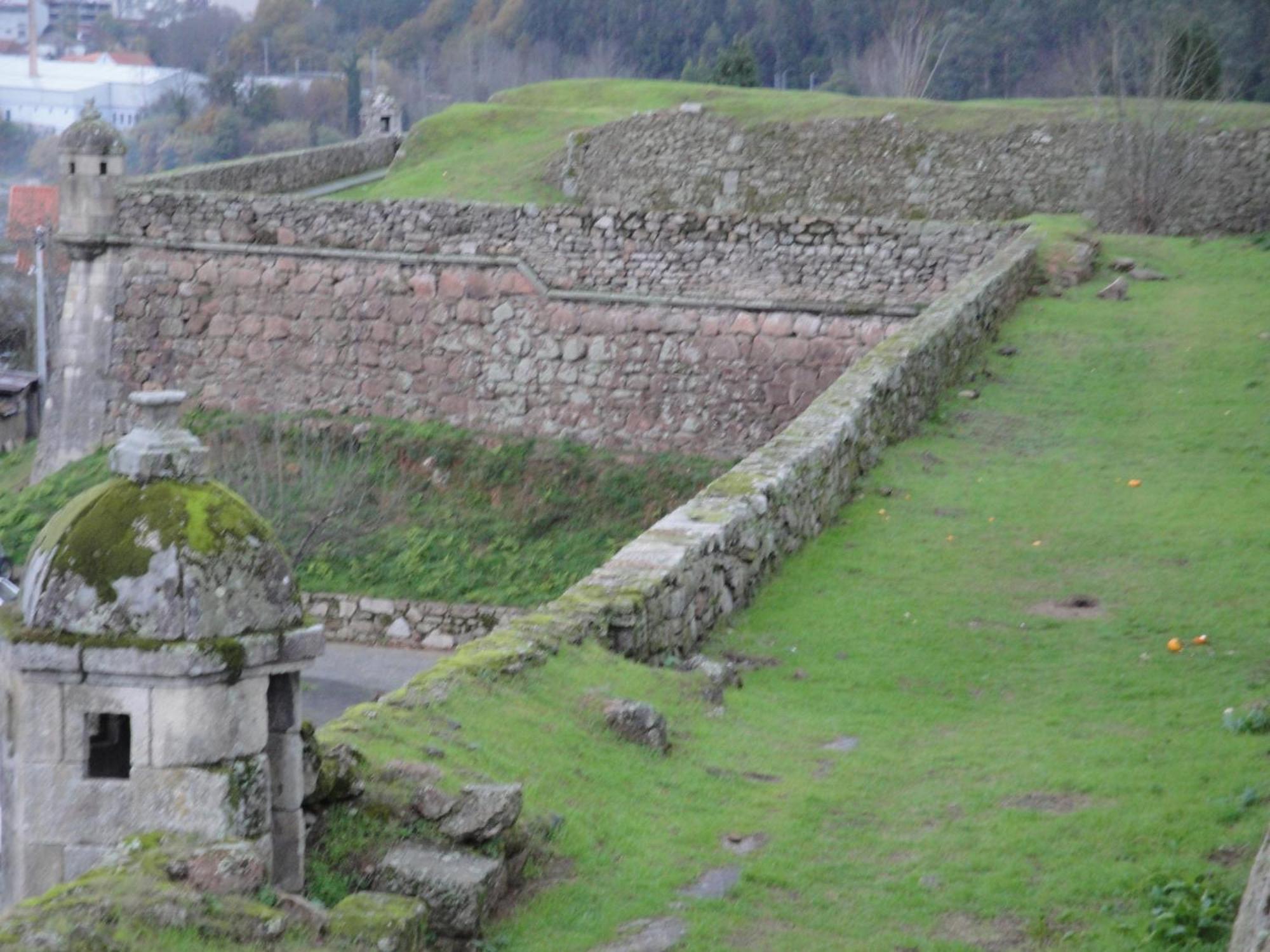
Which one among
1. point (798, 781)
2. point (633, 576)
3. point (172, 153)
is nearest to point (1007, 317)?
point (633, 576)

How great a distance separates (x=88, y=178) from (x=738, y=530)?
13.1 metres

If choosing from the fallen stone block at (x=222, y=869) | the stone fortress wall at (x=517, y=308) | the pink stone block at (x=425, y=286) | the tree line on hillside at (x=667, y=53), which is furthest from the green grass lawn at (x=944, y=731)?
the tree line on hillside at (x=667, y=53)

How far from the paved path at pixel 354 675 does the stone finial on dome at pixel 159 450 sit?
9744 mm

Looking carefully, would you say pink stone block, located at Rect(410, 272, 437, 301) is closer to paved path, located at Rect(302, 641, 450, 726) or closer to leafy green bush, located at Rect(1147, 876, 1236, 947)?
paved path, located at Rect(302, 641, 450, 726)

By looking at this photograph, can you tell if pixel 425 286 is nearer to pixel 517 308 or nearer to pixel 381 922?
pixel 517 308

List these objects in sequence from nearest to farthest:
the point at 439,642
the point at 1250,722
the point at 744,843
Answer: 1. the point at 744,843
2. the point at 1250,722
3. the point at 439,642

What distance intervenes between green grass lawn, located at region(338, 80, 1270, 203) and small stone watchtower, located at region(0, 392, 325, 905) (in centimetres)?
2121

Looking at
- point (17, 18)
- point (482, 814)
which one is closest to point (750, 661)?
point (482, 814)

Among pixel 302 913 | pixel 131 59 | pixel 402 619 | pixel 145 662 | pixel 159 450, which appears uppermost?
pixel 131 59

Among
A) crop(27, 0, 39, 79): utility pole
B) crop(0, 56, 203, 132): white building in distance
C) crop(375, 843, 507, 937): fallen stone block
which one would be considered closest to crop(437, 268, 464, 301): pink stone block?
crop(375, 843, 507, 937): fallen stone block

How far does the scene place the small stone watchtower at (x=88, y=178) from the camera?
19.5 meters

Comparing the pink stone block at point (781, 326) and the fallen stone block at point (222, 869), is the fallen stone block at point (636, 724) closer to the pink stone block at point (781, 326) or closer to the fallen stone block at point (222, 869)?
the fallen stone block at point (222, 869)

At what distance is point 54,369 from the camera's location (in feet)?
67.7

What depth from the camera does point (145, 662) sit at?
4.22 metres
